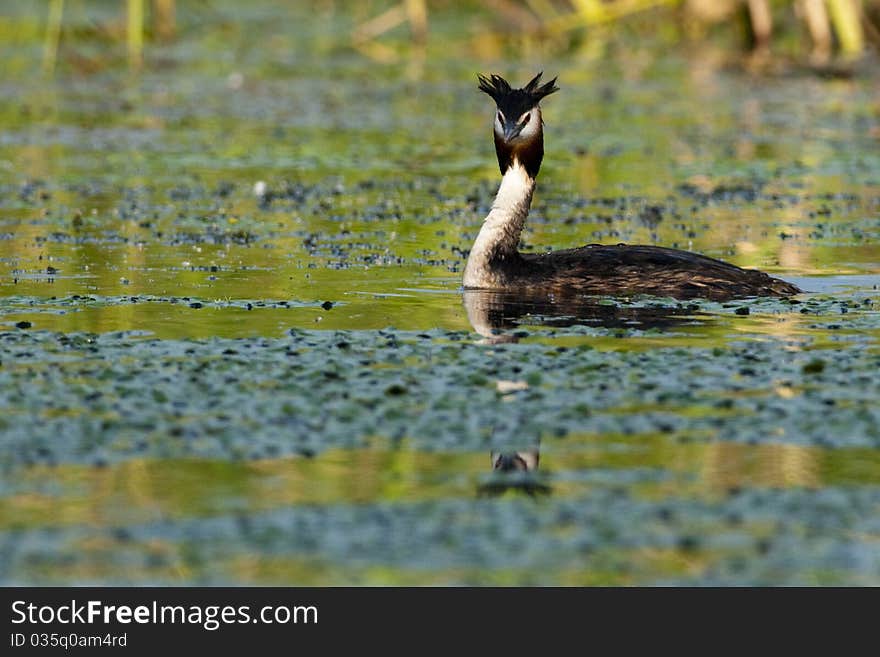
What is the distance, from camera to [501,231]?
14172 millimetres

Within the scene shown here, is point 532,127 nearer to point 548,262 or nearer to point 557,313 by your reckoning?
point 548,262

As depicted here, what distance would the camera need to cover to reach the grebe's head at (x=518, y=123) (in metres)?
13.9

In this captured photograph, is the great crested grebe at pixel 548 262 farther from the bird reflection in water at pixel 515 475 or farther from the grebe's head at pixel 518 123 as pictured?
the bird reflection in water at pixel 515 475

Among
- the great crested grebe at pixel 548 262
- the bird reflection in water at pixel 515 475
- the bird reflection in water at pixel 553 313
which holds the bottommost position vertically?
the bird reflection in water at pixel 515 475

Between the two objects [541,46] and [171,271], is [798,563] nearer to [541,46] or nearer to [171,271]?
[171,271]

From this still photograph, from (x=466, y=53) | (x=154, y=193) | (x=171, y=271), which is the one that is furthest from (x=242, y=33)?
(x=171, y=271)

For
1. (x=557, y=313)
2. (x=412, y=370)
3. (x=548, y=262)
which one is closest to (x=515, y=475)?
(x=412, y=370)

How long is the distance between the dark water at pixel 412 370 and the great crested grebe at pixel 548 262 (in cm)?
28

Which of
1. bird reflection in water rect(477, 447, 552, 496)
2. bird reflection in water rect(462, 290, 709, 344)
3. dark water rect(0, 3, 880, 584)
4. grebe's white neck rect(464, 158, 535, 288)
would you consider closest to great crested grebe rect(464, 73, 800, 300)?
grebe's white neck rect(464, 158, 535, 288)

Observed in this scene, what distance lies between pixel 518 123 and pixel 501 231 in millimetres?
833

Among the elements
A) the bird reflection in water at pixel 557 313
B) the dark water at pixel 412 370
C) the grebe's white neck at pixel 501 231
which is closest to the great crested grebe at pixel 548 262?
the grebe's white neck at pixel 501 231

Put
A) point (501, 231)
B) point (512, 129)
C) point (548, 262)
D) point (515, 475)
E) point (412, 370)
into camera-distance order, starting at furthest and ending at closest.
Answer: point (501, 231), point (548, 262), point (512, 129), point (412, 370), point (515, 475)

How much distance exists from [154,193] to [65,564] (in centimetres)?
1273
